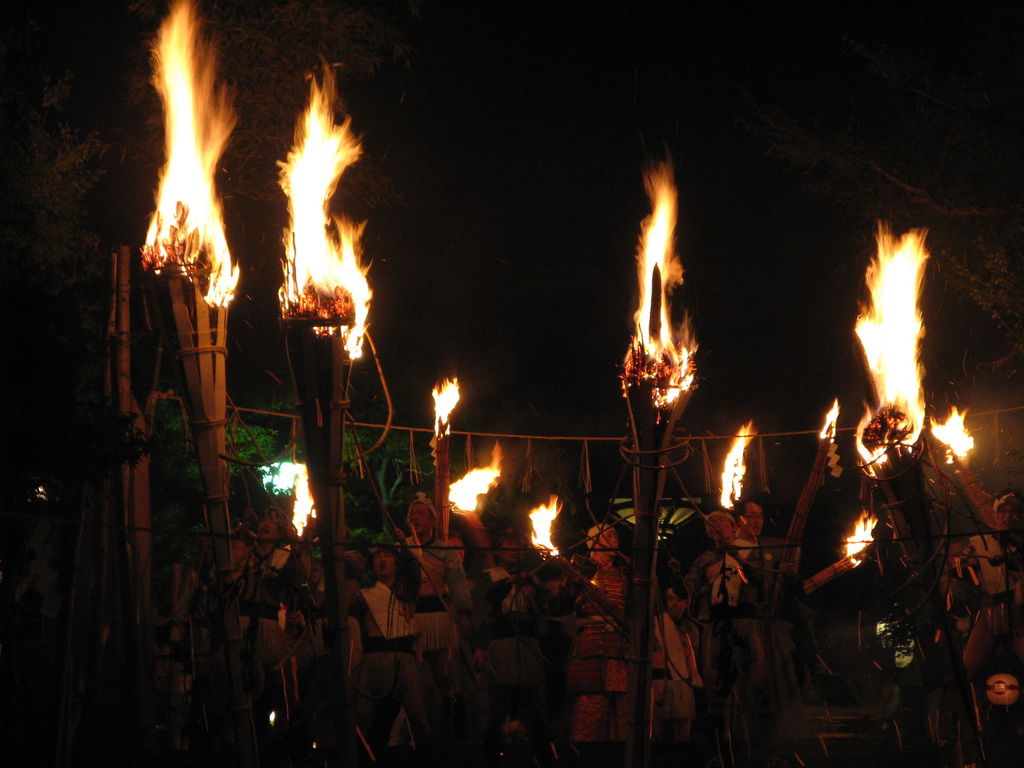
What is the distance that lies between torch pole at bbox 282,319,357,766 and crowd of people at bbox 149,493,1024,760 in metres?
2.28

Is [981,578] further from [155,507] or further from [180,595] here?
[155,507]

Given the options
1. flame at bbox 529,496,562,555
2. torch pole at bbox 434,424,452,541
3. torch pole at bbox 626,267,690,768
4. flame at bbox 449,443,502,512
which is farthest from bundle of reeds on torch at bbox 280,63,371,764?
flame at bbox 449,443,502,512

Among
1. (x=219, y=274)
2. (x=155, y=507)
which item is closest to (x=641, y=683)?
(x=219, y=274)

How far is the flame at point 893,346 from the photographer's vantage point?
7.33 metres

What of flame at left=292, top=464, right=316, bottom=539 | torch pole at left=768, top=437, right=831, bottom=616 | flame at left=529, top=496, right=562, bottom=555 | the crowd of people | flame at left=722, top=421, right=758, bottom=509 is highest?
flame at left=722, top=421, right=758, bottom=509

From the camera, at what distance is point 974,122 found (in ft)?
48.5

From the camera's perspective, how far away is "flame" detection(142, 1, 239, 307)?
6.84m

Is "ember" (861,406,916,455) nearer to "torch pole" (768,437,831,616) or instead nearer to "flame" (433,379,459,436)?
"torch pole" (768,437,831,616)

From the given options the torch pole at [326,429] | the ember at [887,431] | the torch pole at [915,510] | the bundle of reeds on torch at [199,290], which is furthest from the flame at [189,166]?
the torch pole at [915,510]

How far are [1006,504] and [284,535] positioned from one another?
5354 millimetres

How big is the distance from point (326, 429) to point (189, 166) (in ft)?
5.53

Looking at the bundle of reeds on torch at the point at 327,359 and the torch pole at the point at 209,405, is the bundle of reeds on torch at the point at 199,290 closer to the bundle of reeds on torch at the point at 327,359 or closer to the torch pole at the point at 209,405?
the torch pole at the point at 209,405

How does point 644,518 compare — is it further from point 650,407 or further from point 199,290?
point 199,290

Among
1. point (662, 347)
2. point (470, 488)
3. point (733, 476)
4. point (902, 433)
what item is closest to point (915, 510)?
point (902, 433)
